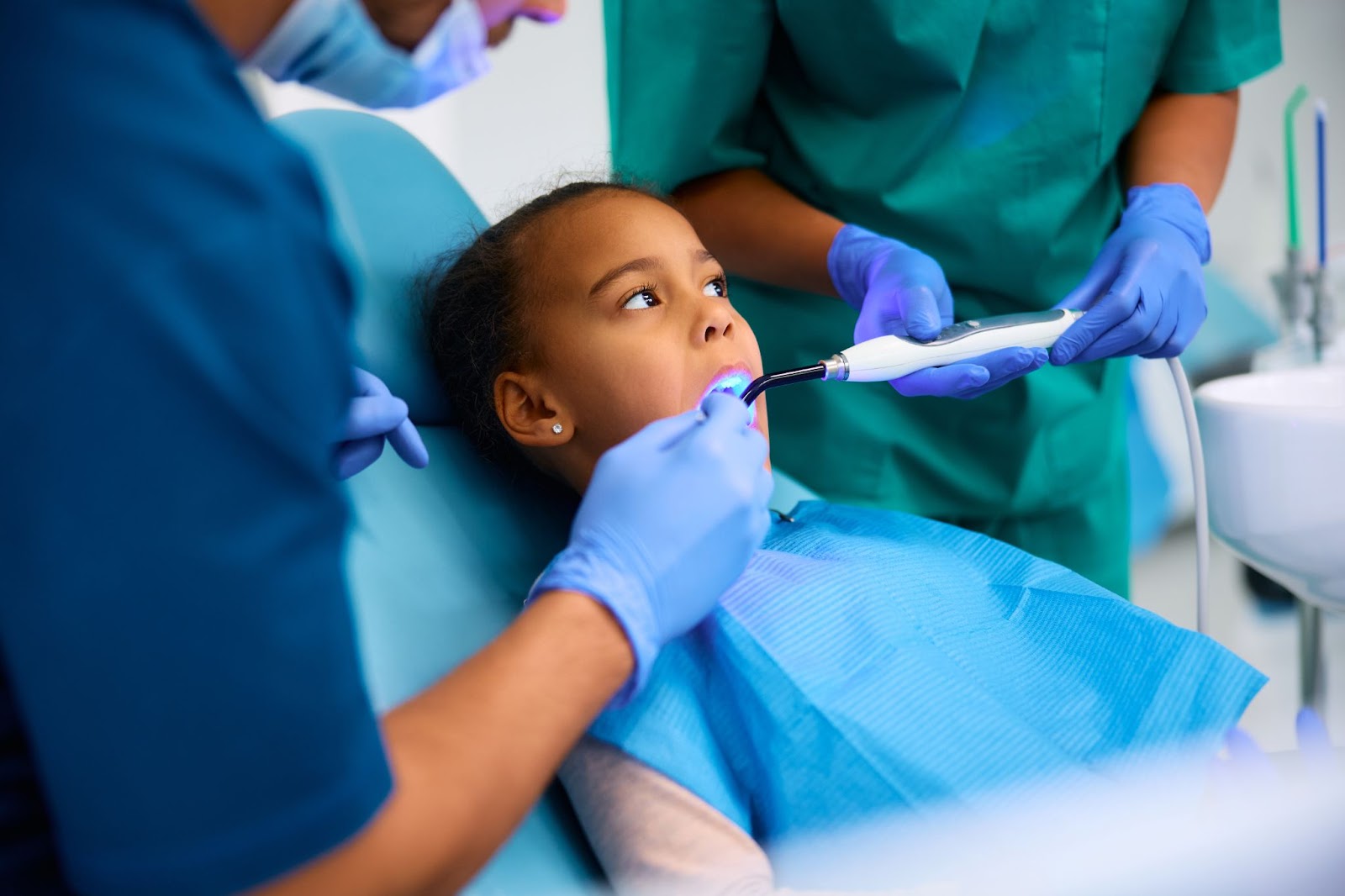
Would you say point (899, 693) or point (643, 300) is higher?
point (643, 300)

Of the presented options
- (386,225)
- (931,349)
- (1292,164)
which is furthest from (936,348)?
(1292,164)

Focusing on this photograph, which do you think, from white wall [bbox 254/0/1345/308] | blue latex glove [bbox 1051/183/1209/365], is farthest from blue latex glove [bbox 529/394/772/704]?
white wall [bbox 254/0/1345/308]

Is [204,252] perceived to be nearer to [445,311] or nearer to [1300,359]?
[445,311]

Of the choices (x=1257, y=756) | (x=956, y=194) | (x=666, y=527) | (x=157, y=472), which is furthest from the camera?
(x=956, y=194)

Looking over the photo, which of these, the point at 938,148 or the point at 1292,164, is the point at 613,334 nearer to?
the point at 938,148

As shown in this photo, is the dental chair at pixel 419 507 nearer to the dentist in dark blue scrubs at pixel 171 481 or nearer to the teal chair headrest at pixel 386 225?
the teal chair headrest at pixel 386 225

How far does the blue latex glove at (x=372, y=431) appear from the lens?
917 millimetres

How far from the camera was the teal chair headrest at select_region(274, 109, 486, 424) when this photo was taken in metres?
1.14

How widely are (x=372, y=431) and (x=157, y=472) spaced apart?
503mm

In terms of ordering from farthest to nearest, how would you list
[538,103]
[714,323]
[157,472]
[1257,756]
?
1. [538,103]
2. [714,323]
3. [1257,756]
4. [157,472]

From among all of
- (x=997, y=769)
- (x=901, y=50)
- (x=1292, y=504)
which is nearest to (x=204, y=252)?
(x=997, y=769)

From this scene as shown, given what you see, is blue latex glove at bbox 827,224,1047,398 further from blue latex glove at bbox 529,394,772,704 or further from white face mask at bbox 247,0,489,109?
white face mask at bbox 247,0,489,109

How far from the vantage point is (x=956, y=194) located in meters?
1.25

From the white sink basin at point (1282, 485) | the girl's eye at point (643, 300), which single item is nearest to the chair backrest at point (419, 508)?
the girl's eye at point (643, 300)
